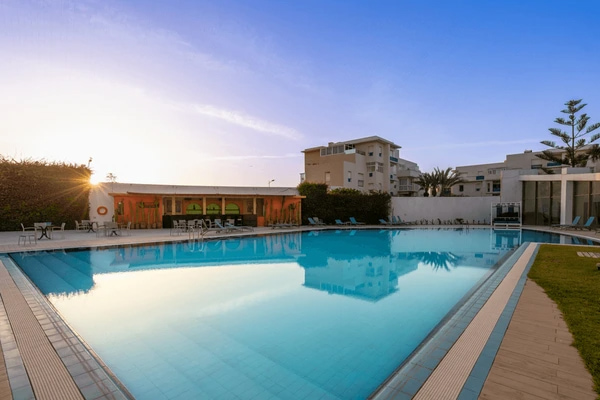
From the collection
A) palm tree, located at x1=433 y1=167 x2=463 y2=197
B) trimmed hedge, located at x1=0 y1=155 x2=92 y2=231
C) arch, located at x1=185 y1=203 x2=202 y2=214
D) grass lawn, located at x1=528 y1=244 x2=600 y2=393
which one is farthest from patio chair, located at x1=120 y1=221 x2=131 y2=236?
palm tree, located at x1=433 y1=167 x2=463 y2=197

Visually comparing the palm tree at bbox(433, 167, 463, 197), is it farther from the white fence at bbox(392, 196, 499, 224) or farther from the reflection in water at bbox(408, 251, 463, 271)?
the reflection in water at bbox(408, 251, 463, 271)

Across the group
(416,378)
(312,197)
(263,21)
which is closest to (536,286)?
(416,378)

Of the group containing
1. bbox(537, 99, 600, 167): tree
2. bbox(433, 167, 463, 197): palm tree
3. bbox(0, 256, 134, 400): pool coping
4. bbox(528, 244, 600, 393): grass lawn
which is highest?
bbox(537, 99, 600, 167): tree

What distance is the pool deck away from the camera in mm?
2301

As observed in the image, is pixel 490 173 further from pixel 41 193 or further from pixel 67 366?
pixel 41 193

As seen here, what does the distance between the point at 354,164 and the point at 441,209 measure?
597 inches

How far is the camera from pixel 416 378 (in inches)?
99.7

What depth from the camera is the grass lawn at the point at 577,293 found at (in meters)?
2.91

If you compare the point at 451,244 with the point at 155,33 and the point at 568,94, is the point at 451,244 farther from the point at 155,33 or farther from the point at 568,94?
the point at 568,94

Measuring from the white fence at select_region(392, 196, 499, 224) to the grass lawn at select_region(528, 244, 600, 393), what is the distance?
Result: 1667 centimetres

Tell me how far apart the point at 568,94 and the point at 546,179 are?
8771mm

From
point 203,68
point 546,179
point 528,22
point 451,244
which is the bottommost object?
point 451,244

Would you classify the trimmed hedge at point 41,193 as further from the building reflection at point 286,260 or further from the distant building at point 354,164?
the distant building at point 354,164

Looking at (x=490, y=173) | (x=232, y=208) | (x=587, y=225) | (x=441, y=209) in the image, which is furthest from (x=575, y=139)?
(x=232, y=208)
